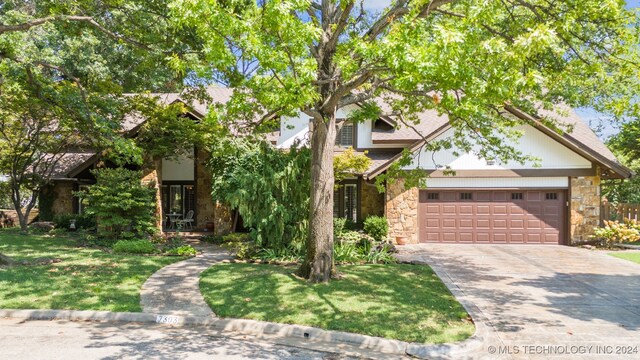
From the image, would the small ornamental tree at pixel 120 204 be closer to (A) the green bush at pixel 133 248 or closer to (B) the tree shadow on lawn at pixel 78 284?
(A) the green bush at pixel 133 248

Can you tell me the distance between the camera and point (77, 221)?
68.2 feet

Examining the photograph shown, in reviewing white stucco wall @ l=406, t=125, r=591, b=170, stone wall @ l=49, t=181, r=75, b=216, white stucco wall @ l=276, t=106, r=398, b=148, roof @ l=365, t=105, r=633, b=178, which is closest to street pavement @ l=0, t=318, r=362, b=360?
roof @ l=365, t=105, r=633, b=178

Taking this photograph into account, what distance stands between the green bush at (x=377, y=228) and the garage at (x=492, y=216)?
176 cm

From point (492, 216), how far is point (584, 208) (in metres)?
3.59

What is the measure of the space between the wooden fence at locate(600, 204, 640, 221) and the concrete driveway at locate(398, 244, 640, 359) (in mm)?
5011

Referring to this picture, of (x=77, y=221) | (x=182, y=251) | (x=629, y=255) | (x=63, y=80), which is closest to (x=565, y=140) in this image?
(x=629, y=255)

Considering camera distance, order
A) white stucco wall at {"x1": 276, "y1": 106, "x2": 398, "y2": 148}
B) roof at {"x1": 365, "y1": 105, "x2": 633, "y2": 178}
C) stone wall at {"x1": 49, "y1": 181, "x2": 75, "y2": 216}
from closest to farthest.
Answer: roof at {"x1": 365, "y1": 105, "x2": 633, "y2": 178}
white stucco wall at {"x1": 276, "y1": 106, "x2": 398, "y2": 148}
stone wall at {"x1": 49, "y1": 181, "x2": 75, "y2": 216}

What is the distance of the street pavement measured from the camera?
19.7 ft

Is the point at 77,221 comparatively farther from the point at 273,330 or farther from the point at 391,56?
the point at 391,56

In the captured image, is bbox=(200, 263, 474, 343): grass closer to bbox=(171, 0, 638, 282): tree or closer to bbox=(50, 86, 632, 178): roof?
bbox=(171, 0, 638, 282): tree

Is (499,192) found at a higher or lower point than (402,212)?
higher

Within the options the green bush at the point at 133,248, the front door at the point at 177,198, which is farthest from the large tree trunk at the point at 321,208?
the front door at the point at 177,198

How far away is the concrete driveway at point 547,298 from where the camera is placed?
21.5 ft

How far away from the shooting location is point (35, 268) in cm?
1116
